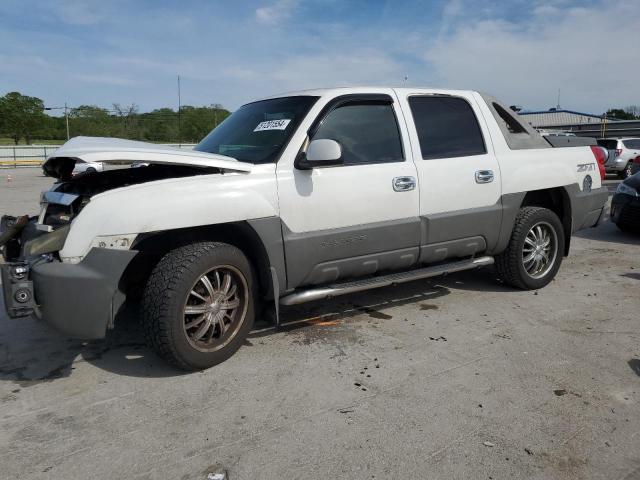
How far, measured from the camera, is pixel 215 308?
346 centimetres

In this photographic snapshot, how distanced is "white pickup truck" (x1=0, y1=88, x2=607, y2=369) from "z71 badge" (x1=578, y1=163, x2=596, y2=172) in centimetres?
36

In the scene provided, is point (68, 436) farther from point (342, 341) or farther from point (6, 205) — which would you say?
point (6, 205)

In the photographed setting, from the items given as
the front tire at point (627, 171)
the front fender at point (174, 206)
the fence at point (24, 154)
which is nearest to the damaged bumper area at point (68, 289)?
the front fender at point (174, 206)

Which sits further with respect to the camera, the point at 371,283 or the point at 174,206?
the point at 371,283

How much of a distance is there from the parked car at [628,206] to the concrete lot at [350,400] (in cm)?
400

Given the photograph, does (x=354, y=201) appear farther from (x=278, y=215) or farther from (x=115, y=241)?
(x=115, y=241)

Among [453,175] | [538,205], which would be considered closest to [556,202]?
[538,205]

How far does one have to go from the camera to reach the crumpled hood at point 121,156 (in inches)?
123

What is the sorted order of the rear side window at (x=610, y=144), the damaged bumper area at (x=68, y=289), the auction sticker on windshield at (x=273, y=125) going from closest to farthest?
the damaged bumper area at (x=68, y=289), the auction sticker on windshield at (x=273, y=125), the rear side window at (x=610, y=144)

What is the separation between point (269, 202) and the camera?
3541 millimetres

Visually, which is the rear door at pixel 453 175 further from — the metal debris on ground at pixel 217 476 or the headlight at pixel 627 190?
the headlight at pixel 627 190

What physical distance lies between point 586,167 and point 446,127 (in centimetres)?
193

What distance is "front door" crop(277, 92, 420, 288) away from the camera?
12.1ft

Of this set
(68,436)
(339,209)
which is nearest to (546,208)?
(339,209)
